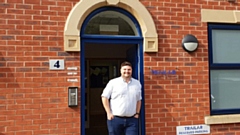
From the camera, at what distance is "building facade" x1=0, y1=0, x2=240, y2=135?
14.5 ft

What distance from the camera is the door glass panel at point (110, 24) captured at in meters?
4.93

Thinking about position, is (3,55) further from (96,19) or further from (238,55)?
(238,55)

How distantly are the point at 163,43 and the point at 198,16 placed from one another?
89 cm

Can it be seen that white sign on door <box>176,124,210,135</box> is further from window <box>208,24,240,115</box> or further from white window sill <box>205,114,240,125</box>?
window <box>208,24,240,115</box>

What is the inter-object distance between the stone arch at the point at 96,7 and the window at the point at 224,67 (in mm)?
1224

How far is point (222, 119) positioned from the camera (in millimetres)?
5211

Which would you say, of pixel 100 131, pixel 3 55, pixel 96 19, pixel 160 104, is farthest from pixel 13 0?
pixel 100 131

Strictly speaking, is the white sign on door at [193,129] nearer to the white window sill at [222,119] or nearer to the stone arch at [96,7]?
the white window sill at [222,119]

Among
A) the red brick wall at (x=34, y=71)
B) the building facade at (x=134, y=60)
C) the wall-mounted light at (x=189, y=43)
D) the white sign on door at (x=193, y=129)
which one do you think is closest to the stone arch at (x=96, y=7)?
the building facade at (x=134, y=60)

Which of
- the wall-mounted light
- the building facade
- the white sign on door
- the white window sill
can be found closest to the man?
the building facade

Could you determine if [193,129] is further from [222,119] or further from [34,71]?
[34,71]

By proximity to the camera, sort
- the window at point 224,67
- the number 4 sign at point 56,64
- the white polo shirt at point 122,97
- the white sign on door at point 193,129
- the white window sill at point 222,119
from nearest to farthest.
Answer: the white polo shirt at point 122,97
the number 4 sign at point 56,64
the white sign on door at point 193,129
the white window sill at point 222,119
the window at point 224,67

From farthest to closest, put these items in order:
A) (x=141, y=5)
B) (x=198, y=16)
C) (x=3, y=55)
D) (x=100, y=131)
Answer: (x=100, y=131), (x=198, y=16), (x=141, y=5), (x=3, y=55)

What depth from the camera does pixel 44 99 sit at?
4.47 meters
